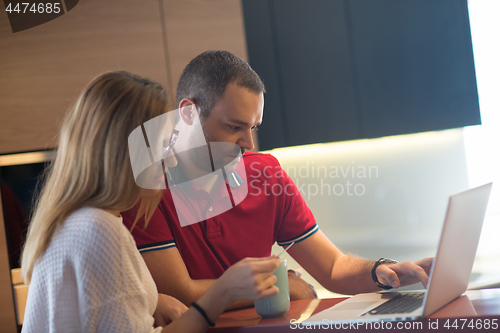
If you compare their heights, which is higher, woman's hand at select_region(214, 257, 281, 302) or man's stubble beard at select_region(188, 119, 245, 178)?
man's stubble beard at select_region(188, 119, 245, 178)

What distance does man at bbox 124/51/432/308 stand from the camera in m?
1.26

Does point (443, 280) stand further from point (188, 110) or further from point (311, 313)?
point (188, 110)

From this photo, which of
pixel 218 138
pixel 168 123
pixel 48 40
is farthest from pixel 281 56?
pixel 168 123

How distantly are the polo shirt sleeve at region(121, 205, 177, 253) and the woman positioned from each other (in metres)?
0.33

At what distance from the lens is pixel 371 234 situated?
247cm

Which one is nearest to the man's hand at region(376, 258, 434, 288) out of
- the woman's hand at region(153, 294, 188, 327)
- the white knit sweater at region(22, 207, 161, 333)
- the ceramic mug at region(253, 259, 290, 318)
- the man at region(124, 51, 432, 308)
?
the man at region(124, 51, 432, 308)

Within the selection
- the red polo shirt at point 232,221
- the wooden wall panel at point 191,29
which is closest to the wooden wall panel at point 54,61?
the wooden wall panel at point 191,29

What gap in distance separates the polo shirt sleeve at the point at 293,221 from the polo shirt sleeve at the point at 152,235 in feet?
1.48

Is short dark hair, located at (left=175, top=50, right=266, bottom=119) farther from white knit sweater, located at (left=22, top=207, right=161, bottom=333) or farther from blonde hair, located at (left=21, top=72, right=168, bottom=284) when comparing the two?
white knit sweater, located at (left=22, top=207, right=161, bottom=333)

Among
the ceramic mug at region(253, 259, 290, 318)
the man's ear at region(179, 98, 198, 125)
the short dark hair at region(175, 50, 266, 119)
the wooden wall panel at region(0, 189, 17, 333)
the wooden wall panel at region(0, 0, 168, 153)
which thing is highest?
the wooden wall panel at region(0, 0, 168, 153)

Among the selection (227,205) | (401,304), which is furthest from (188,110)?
(401,304)

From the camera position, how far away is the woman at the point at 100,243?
29.2 inches

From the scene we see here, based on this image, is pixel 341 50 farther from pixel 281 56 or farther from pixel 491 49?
pixel 491 49

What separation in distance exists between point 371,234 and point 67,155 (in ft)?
6.50
